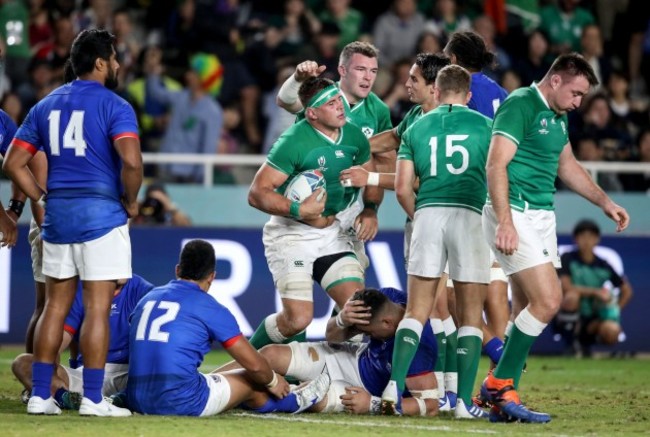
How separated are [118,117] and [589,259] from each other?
23.9 ft

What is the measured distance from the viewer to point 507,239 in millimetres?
7980

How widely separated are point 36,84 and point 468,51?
23.8ft

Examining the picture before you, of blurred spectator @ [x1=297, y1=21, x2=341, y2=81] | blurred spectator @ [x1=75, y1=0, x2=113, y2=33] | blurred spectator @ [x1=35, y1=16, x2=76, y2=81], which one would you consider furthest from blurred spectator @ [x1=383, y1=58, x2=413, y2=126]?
blurred spectator @ [x1=35, y1=16, x2=76, y2=81]

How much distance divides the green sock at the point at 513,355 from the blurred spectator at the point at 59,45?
29.1ft

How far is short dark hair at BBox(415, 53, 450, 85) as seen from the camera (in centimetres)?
927

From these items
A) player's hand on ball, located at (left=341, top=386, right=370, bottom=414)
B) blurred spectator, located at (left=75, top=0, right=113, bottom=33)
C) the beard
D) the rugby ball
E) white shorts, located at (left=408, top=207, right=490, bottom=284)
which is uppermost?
blurred spectator, located at (left=75, top=0, right=113, bottom=33)

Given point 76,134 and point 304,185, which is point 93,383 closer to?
point 76,134

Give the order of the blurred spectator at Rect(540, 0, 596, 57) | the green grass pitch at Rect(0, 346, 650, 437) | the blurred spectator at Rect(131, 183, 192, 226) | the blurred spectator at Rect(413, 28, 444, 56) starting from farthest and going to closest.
→ the blurred spectator at Rect(540, 0, 596, 57) → the blurred spectator at Rect(413, 28, 444, 56) → the blurred spectator at Rect(131, 183, 192, 226) → the green grass pitch at Rect(0, 346, 650, 437)

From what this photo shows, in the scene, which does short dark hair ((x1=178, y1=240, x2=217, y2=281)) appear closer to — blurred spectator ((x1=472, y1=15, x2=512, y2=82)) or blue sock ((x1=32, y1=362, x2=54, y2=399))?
blue sock ((x1=32, y1=362, x2=54, y2=399))

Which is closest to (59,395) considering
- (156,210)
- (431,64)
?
(431,64)

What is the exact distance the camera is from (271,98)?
53.5ft

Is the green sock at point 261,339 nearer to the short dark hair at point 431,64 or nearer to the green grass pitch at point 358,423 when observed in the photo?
the green grass pitch at point 358,423

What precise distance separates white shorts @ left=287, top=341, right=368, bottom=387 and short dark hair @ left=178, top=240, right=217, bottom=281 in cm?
99

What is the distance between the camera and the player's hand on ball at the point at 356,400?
341 inches
